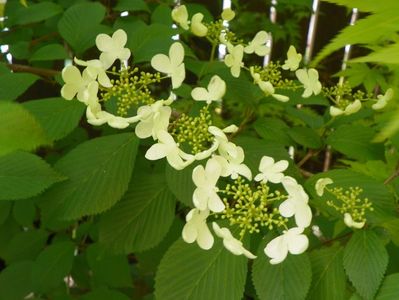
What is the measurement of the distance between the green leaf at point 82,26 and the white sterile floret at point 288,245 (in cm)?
54

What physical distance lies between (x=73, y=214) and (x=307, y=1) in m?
0.75

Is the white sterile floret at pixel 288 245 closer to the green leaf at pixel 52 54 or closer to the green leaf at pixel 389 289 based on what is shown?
the green leaf at pixel 389 289

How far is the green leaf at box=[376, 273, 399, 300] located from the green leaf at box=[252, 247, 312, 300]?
86 mm

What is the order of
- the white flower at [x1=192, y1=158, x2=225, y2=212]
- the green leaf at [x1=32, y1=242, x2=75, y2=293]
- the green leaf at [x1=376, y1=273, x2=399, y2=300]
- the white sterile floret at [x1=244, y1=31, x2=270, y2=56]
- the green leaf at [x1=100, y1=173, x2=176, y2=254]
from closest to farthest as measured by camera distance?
the white flower at [x1=192, y1=158, x2=225, y2=212]
the green leaf at [x1=376, y1=273, x2=399, y2=300]
the green leaf at [x1=100, y1=173, x2=176, y2=254]
the white sterile floret at [x1=244, y1=31, x2=270, y2=56]
the green leaf at [x1=32, y1=242, x2=75, y2=293]

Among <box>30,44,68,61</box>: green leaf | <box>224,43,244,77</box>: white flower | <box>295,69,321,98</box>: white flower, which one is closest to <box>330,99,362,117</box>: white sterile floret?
<box>295,69,321,98</box>: white flower

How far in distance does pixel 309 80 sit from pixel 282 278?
0.31m

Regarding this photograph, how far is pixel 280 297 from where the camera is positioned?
26.6 inches

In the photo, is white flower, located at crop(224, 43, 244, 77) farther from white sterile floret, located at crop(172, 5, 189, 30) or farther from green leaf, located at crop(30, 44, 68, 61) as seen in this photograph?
green leaf, located at crop(30, 44, 68, 61)

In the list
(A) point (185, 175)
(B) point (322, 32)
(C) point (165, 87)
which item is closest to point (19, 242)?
(A) point (185, 175)

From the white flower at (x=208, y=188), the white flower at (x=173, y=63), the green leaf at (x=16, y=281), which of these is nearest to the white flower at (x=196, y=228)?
the white flower at (x=208, y=188)

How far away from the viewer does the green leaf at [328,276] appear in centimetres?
70

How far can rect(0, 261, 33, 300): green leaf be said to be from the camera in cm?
125

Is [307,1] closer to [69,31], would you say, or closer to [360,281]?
[69,31]

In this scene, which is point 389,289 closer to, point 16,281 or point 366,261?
point 366,261
